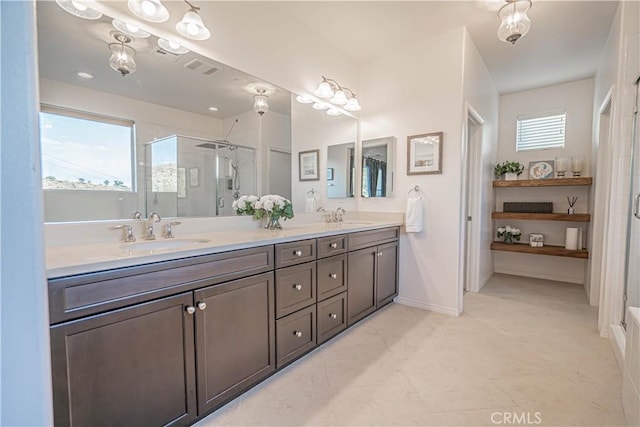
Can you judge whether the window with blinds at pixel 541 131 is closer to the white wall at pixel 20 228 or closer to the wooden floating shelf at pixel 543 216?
the wooden floating shelf at pixel 543 216

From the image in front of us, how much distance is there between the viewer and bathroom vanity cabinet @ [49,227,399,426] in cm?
100

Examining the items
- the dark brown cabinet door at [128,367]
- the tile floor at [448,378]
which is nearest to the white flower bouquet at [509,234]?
the tile floor at [448,378]

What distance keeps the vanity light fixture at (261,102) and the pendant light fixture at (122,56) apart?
0.85m

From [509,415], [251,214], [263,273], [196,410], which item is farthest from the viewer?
[251,214]

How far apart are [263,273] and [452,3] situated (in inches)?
101

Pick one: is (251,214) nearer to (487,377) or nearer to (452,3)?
(487,377)

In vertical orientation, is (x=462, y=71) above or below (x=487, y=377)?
above

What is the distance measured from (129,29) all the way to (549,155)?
190 inches

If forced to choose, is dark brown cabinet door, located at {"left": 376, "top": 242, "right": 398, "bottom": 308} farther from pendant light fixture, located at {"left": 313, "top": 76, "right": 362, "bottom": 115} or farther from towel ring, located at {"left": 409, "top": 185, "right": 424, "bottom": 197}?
pendant light fixture, located at {"left": 313, "top": 76, "right": 362, "bottom": 115}

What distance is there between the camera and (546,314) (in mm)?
2781

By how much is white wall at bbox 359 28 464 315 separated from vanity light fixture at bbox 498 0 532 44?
521 millimetres

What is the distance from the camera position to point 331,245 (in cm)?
212

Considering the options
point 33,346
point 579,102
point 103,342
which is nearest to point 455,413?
point 103,342

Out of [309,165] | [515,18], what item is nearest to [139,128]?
[309,165]
